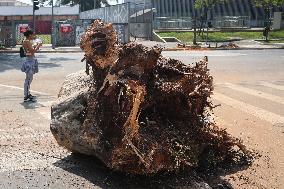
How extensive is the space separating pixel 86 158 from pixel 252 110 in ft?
14.5

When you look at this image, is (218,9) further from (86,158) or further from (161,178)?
(161,178)

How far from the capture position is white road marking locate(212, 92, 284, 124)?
8688mm

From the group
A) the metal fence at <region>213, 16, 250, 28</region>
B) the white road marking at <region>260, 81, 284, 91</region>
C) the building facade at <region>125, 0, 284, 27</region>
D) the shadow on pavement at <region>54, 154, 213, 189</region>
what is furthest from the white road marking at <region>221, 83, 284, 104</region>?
the building facade at <region>125, 0, 284, 27</region>

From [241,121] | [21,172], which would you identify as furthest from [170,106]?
[241,121]

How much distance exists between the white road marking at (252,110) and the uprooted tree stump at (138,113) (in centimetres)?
273

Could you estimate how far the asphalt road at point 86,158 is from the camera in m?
5.51

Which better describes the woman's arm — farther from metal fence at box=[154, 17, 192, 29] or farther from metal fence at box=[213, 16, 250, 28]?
metal fence at box=[213, 16, 250, 28]

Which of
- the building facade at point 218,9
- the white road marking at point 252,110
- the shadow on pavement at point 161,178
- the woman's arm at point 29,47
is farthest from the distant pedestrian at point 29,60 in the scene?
the building facade at point 218,9

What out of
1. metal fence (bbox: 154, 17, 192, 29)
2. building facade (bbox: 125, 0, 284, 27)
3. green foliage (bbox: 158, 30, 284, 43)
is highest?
building facade (bbox: 125, 0, 284, 27)

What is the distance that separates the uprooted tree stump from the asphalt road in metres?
0.32

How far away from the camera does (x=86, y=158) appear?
247 inches

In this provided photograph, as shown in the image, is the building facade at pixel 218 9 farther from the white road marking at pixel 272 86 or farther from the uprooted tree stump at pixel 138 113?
the uprooted tree stump at pixel 138 113

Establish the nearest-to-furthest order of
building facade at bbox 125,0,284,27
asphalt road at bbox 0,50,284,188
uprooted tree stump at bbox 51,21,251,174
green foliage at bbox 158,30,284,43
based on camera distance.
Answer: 1. uprooted tree stump at bbox 51,21,251,174
2. asphalt road at bbox 0,50,284,188
3. green foliage at bbox 158,30,284,43
4. building facade at bbox 125,0,284,27

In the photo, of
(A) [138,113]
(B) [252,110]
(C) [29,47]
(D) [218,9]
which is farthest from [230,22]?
(A) [138,113]
